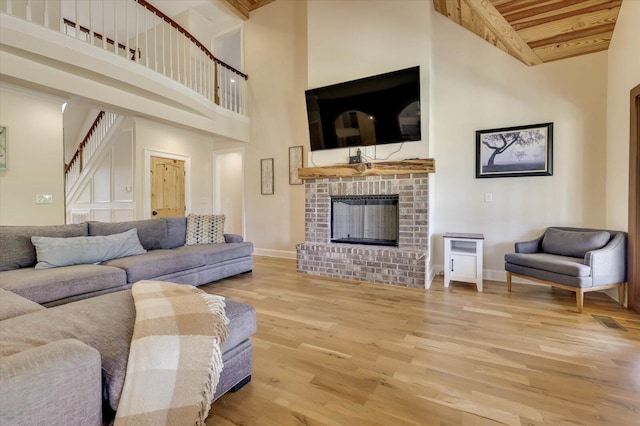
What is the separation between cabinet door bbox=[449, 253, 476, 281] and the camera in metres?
3.43

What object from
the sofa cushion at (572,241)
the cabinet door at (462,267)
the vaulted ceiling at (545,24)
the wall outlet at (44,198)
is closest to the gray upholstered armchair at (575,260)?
the sofa cushion at (572,241)

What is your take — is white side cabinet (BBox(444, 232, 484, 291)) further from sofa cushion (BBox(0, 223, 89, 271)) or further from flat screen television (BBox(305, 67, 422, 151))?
sofa cushion (BBox(0, 223, 89, 271))

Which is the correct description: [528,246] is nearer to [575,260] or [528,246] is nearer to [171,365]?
[575,260]

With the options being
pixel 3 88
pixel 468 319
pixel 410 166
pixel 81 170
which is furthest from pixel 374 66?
pixel 81 170

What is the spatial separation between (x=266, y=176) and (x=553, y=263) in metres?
4.52

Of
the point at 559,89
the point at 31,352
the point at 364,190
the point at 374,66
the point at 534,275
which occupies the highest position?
the point at 374,66

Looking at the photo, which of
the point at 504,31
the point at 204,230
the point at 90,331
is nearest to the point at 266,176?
the point at 204,230

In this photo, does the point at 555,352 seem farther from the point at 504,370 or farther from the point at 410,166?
the point at 410,166

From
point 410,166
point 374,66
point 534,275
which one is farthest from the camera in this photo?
point 374,66

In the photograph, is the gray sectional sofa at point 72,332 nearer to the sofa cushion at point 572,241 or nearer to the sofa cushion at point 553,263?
the sofa cushion at point 553,263

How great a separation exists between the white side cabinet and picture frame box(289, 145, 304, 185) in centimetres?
278

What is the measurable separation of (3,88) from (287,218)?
407 centimetres

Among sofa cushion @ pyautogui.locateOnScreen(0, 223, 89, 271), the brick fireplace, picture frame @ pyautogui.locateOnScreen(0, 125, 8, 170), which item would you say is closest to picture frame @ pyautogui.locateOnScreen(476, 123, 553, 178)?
the brick fireplace

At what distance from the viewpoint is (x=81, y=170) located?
6250mm
